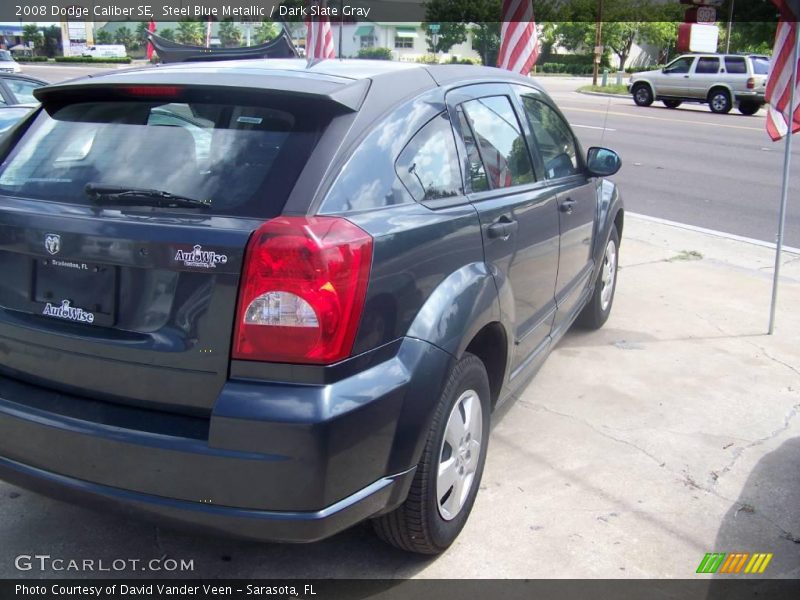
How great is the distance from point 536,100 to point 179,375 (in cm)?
273

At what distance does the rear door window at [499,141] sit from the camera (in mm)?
3387

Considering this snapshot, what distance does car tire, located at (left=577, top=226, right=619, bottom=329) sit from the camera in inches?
216

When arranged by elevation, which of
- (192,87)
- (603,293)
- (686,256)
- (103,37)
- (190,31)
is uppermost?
(103,37)

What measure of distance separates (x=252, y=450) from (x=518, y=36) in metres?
7.91

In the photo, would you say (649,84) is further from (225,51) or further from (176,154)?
(176,154)

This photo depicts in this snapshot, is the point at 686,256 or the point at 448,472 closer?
the point at 448,472

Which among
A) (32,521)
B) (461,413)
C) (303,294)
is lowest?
(32,521)

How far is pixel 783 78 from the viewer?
561cm

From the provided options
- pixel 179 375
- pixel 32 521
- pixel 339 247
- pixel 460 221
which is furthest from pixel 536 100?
pixel 32 521

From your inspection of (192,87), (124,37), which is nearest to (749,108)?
(192,87)

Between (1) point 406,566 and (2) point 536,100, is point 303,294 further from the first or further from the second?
(2) point 536,100

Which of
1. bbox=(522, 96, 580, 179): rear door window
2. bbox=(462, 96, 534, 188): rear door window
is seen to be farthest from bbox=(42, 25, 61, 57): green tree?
bbox=(462, 96, 534, 188): rear door window

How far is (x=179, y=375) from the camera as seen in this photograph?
2.42 meters

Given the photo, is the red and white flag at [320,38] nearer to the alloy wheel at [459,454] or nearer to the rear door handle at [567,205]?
the rear door handle at [567,205]
